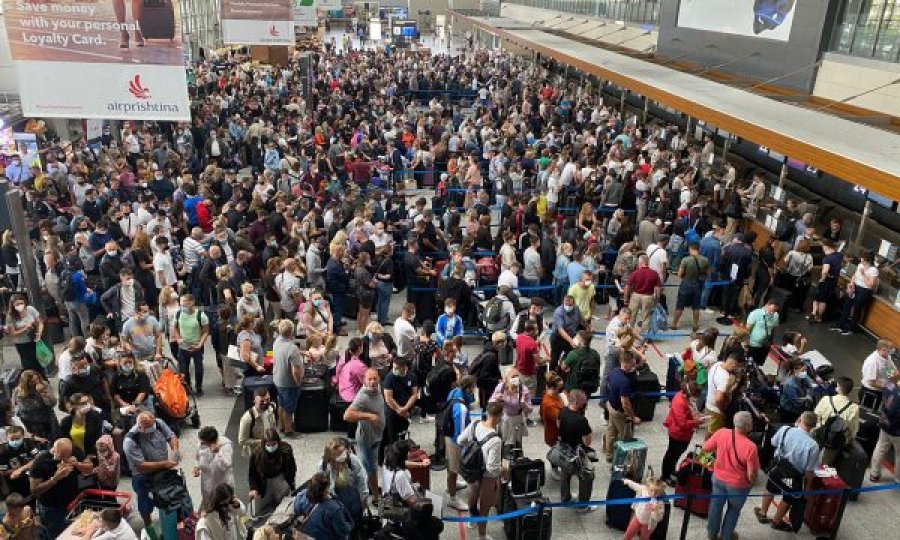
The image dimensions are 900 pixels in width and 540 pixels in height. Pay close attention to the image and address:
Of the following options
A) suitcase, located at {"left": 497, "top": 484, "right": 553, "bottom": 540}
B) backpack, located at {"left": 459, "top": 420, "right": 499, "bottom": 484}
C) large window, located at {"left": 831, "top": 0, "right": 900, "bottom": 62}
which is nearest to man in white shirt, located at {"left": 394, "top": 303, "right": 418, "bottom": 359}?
backpack, located at {"left": 459, "top": 420, "right": 499, "bottom": 484}

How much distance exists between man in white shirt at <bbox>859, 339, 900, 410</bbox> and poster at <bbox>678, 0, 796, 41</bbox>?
36.8 ft

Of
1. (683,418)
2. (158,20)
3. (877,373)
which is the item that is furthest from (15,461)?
(877,373)

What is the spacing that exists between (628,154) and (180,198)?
401 inches

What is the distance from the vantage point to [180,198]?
12.7 meters

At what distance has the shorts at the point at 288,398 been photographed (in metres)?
7.93

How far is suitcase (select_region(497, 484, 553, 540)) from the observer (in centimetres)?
643

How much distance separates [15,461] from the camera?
630cm

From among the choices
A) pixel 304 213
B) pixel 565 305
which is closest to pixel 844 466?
pixel 565 305

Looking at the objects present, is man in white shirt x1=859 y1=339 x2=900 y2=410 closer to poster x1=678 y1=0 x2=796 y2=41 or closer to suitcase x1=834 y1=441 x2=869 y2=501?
suitcase x1=834 y1=441 x2=869 y2=501

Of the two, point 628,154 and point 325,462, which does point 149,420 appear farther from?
point 628,154

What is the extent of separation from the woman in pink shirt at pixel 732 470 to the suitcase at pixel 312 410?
417 cm

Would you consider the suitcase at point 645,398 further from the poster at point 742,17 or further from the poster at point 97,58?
the poster at point 742,17

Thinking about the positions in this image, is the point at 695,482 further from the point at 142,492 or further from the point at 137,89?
the point at 137,89

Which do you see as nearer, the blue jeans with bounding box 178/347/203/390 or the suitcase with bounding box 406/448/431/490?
the suitcase with bounding box 406/448/431/490
